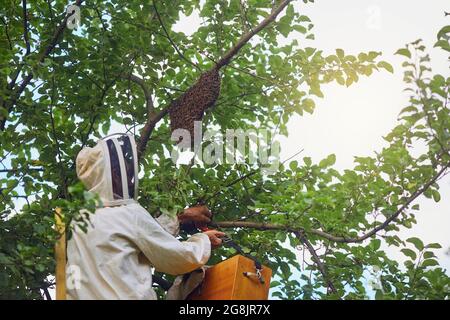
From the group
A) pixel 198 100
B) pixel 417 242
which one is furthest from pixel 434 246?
pixel 198 100

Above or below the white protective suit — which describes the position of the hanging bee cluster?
above

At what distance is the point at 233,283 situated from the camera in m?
3.87

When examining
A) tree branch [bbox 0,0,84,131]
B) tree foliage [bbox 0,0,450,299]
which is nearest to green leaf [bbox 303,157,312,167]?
tree foliage [bbox 0,0,450,299]

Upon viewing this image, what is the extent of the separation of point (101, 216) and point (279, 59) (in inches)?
126

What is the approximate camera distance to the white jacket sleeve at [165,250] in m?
3.90

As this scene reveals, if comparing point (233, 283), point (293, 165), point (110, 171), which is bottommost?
point (233, 283)

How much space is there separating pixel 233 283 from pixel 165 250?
457mm

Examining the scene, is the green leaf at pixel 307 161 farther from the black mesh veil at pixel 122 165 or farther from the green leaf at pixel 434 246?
the black mesh veil at pixel 122 165

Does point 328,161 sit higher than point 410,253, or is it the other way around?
point 328,161

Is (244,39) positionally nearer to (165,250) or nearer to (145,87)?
(145,87)

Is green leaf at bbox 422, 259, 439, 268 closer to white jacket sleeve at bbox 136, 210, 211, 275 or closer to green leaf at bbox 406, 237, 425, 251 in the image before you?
green leaf at bbox 406, 237, 425, 251

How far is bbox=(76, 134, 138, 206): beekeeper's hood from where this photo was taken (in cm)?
412

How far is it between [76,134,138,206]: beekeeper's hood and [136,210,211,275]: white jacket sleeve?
0.89 feet

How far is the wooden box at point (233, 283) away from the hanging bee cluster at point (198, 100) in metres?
1.43
